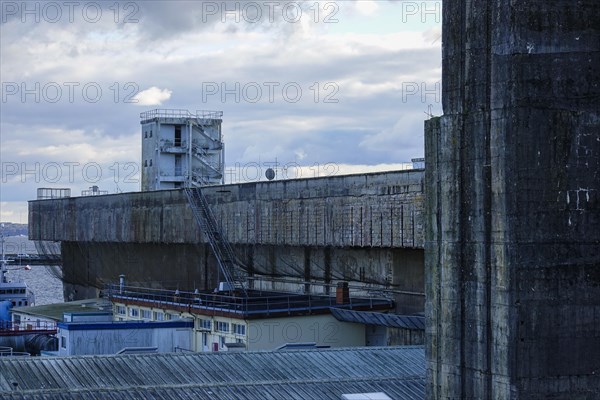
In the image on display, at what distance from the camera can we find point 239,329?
46.5 metres

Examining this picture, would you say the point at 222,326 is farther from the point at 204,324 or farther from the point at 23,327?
the point at 23,327

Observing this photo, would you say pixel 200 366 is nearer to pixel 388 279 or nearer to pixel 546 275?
pixel 546 275

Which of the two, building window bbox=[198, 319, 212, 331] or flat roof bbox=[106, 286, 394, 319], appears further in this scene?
building window bbox=[198, 319, 212, 331]

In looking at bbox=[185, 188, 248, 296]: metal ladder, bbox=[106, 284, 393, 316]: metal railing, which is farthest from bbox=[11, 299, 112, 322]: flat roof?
bbox=[106, 284, 393, 316]: metal railing

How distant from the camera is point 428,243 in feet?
77.3

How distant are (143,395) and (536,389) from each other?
1055 cm

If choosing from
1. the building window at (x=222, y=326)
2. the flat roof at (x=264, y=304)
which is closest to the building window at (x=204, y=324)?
the flat roof at (x=264, y=304)

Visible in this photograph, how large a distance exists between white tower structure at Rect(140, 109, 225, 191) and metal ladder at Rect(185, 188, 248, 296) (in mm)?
20512

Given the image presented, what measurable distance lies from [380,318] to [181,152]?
4239 centimetres

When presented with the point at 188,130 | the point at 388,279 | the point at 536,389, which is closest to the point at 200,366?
the point at 536,389

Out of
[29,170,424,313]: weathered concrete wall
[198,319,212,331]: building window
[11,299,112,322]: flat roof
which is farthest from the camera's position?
[11,299,112,322]: flat roof

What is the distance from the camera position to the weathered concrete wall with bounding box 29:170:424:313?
47281 mm

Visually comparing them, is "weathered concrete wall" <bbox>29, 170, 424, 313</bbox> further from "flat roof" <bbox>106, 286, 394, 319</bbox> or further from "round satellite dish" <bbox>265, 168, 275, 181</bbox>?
"round satellite dish" <bbox>265, 168, 275, 181</bbox>

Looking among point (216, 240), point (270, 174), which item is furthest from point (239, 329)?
point (270, 174)
